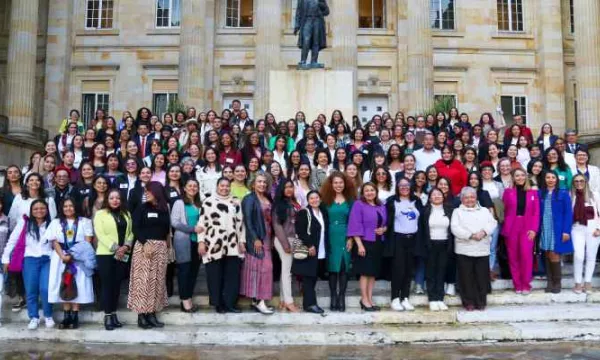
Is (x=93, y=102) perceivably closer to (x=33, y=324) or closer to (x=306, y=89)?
(x=306, y=89)

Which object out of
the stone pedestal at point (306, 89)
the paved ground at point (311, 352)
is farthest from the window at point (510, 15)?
the paved ground at point (311, 352)

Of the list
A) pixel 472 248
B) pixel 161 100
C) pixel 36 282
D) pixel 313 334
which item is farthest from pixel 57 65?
pixel 472 248

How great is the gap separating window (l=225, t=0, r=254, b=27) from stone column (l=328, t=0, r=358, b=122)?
443 cm

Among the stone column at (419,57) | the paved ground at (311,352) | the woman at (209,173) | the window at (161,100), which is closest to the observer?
the paved ground at (311,352)

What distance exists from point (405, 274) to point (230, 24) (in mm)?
23674

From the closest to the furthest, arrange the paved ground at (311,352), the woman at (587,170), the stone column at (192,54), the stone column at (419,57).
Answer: the paved ground at (311,352) < the woman at (587,170) < the stone column at (419,57) < the stone column at (192,54)

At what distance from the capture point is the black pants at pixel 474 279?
28.3 feet

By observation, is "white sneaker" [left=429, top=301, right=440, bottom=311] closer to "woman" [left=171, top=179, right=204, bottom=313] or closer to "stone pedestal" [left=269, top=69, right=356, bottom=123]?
"woman" [left=171, top=179, right=204, bottom=313]

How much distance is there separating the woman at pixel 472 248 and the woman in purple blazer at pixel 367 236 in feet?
3.47

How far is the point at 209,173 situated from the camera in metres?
10.3

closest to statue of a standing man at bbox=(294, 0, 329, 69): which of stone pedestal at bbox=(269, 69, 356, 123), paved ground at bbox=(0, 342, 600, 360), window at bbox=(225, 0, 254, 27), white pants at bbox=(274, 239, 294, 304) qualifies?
stone pedestal at bbox=(269, 69, 356, 123)

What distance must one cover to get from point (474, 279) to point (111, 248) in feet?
16.3

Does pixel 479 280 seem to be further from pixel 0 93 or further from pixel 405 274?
pixel 0 93

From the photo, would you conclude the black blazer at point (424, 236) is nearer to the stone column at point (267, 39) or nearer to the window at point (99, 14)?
the stone column at point (267, 39)
